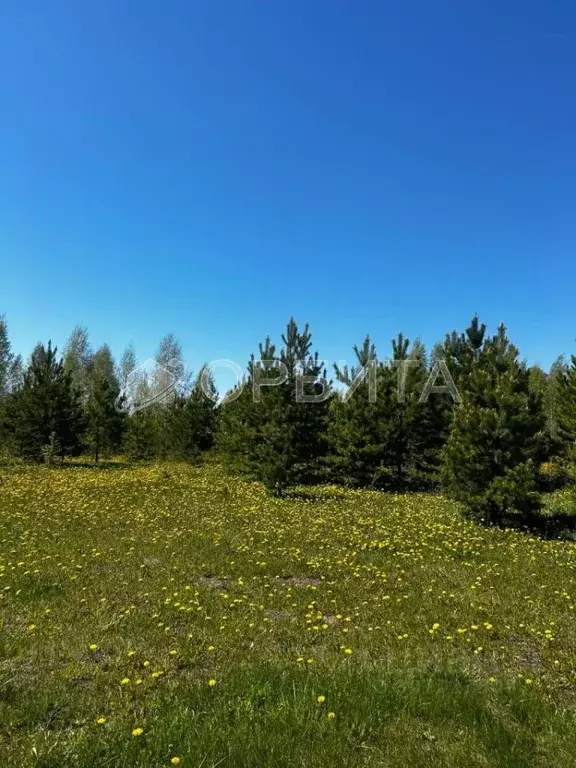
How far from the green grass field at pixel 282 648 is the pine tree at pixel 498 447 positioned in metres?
2.21

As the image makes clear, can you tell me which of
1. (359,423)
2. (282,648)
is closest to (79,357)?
(359,423)

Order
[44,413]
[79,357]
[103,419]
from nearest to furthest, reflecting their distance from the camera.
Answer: [44,413] < [103,419] < [79,357]

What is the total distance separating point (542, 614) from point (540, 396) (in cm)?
1004

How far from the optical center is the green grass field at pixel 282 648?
3.79m

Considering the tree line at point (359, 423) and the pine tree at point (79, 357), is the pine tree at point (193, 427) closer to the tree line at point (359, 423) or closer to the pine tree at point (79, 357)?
the tree line at point (359, 423)

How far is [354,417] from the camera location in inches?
972

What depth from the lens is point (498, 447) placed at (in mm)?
15367

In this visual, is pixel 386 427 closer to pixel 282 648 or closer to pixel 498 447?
pixel 498 447

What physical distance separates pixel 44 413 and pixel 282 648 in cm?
3163

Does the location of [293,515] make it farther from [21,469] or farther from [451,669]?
[21,469]

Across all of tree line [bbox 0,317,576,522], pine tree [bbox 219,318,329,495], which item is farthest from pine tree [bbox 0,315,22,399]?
pine tree [bbox 219,318,329,495]

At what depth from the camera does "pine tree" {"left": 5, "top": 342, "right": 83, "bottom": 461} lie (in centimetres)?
3266

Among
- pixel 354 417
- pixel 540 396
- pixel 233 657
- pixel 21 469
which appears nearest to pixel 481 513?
pixel 540 396

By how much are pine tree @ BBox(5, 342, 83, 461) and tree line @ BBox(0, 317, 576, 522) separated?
77 millimetres
